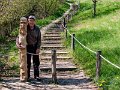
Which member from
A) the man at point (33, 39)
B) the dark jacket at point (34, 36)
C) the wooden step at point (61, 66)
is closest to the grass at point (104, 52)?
the wooden step at point (61, 66)

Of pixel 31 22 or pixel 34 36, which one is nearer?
pixel 31 22

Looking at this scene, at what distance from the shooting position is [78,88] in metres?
9.88

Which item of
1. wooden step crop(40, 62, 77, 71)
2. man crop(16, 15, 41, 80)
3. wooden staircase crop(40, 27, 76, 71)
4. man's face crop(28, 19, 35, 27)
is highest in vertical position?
man's face crop(28, 19, 35, 27)

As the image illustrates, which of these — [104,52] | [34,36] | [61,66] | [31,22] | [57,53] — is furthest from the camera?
[57,53]

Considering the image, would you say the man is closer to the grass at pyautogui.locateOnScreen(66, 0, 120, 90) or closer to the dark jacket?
the dark jacket

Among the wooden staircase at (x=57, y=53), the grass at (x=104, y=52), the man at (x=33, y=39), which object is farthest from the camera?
the wooden staircase at (x=57, y=53)

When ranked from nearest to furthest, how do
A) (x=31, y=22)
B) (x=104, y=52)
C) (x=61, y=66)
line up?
(x=31, y=22) → (x=61, y=66) → (x=104, y=52)

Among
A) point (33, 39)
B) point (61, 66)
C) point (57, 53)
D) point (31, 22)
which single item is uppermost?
point (31, 22)

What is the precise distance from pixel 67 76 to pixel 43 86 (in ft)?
4.94

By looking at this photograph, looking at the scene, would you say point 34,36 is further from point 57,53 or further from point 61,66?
point 57,53

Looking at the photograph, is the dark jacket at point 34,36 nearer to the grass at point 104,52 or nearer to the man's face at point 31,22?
the man's face at point 31,22

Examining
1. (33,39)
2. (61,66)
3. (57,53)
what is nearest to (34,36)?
(33,39)

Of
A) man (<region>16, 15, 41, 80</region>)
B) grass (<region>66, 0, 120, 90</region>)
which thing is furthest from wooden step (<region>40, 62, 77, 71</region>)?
man (<region>16, 15, 41, 80</region>)

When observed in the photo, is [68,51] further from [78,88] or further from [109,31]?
[78,88]
